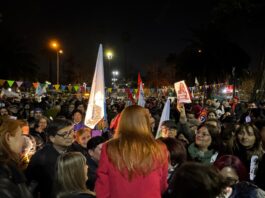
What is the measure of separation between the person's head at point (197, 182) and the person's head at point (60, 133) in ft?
7.62

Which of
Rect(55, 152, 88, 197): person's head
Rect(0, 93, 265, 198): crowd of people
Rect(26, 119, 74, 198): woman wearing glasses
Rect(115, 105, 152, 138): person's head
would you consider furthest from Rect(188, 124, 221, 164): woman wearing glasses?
Rect(55, 152, 88, 197): person's head

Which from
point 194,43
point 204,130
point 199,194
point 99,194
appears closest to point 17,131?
point 99,194

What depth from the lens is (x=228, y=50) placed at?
54719mm

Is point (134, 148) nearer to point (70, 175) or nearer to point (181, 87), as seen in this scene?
point (70, 175)

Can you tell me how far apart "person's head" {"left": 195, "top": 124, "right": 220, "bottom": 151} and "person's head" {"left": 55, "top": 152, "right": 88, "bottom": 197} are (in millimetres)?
2391

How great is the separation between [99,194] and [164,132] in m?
3.45

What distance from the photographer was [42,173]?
13.9 feet

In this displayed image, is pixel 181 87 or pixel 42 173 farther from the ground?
pixel 181 87

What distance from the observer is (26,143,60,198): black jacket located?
13.8ft

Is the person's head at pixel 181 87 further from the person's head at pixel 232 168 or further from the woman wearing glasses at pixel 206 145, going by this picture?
the person's head at pixel 232 168

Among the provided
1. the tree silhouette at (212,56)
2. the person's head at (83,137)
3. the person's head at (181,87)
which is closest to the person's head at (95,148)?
the person's head at (83,137)

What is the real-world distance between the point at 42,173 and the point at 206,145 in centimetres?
243

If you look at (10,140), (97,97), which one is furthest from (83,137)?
(10,140)

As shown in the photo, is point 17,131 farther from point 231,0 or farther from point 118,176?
point 231,0
